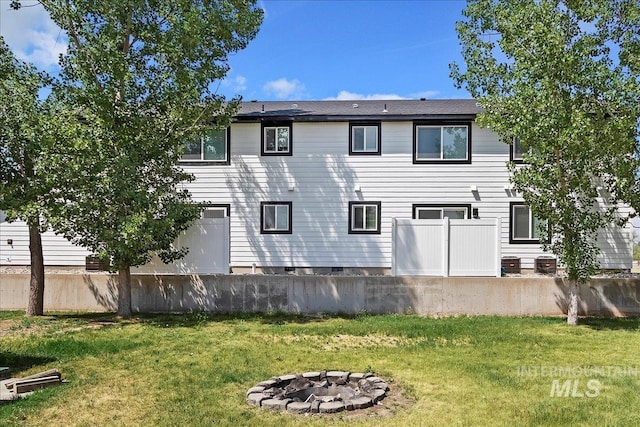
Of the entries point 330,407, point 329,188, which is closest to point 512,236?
point 329,188

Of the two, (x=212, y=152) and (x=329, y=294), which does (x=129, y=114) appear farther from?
→ (x=329, y=294)

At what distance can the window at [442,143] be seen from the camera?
15.4m

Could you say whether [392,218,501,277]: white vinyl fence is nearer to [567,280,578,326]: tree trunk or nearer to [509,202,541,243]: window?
[567,280,578,326]: tree trunk

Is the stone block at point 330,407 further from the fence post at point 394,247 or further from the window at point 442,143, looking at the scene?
the window at point 442,143

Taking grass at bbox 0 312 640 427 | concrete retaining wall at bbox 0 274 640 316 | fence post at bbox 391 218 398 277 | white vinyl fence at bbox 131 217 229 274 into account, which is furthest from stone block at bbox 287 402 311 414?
white vinyl fence at bbox 131 217 229 274

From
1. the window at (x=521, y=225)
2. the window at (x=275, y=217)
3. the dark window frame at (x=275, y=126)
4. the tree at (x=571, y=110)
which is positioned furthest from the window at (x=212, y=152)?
the window at (x=521, y=225)

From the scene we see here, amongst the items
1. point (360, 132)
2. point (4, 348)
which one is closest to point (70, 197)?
point (4, 348)

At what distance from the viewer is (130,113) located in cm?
1044

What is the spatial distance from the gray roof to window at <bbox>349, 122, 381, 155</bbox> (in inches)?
14.2

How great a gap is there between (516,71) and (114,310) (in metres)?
10.5

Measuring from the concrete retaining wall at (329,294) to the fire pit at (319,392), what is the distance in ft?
16.5

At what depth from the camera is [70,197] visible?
32.8 ft

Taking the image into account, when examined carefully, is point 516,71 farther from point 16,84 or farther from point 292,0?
point 16,84

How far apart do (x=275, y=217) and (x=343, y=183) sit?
97.1 inches
